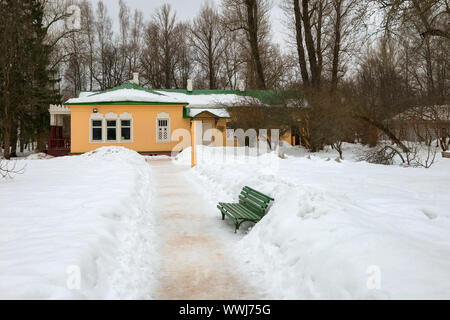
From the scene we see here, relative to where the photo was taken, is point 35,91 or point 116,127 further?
point 35,91

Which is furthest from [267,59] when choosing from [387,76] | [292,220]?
[292,220]

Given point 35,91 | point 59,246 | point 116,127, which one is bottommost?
point 59,246

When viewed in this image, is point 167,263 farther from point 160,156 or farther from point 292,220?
point 160,156

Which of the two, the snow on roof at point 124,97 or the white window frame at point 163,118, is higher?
the snow on roof at point 124,97

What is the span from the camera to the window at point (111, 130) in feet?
88.6

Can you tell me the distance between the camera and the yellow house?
87.3ft

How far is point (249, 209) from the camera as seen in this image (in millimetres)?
8039

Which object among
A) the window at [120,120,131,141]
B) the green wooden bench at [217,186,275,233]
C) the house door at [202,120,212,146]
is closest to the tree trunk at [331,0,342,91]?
the house door at [202,120,212,146]

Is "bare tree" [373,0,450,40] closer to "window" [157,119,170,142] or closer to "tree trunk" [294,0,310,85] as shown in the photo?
"tree trunk" [294,0,310,85]

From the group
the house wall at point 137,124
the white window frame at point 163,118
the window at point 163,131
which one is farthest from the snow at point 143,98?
the window at point 163,131

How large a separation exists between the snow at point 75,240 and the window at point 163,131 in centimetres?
1671

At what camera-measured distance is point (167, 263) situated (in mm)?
5625

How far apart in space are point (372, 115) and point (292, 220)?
62.0 feet

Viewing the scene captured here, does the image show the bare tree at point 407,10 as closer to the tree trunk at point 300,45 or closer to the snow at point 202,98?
the tree trunk at point 300,45
